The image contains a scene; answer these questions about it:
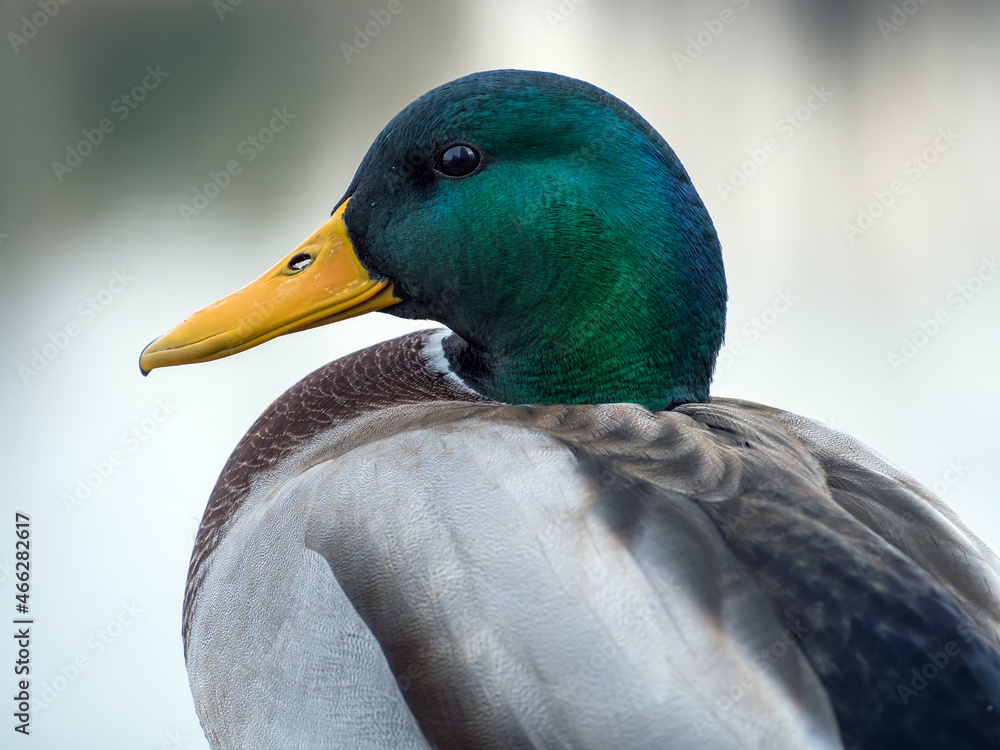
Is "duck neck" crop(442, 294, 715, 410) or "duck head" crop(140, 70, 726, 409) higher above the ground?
"duck head" crop(140, 70, 726, 409)

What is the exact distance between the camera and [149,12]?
21.0 feet

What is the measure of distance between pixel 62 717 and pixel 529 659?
180cm

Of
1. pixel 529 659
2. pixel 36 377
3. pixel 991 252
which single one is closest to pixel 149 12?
pixel 36 377

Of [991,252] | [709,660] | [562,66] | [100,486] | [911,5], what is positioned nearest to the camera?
[709,660]

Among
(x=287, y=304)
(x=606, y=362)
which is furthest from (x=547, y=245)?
(x=287, y=304)

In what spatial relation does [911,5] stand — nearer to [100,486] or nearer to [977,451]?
[977,451]

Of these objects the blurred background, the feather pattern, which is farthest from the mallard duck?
the blurred background

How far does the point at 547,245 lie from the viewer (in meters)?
1.20

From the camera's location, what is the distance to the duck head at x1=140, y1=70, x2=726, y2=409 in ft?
3.92

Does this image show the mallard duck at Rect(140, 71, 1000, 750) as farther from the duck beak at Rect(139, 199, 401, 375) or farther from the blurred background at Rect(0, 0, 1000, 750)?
the blurred background at Rect(0, 0, 1000, 750)

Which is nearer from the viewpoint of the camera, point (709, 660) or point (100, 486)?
point (709, 660)

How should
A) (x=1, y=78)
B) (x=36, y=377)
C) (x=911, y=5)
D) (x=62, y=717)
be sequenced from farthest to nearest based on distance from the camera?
1. (x=911, y=5)
2. (x=1, y=78)
3. (x=36, y=377)
4. (x=62, y=717)

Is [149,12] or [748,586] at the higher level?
[149,12]

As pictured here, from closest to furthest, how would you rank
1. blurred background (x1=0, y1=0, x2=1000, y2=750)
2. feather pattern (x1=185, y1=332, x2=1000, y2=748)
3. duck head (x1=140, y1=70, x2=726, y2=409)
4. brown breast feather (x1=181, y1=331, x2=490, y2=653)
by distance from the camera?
feather pattern (x1=185, y1=332, x2=1000, y2=748), duck head (x1=140, y1=70, x2=726, y2=409), brown breast feather (x1=181, y1=331, x2=490, y2=653), blurred background (x1=0, y1=0, x2=1000, y2=750)
